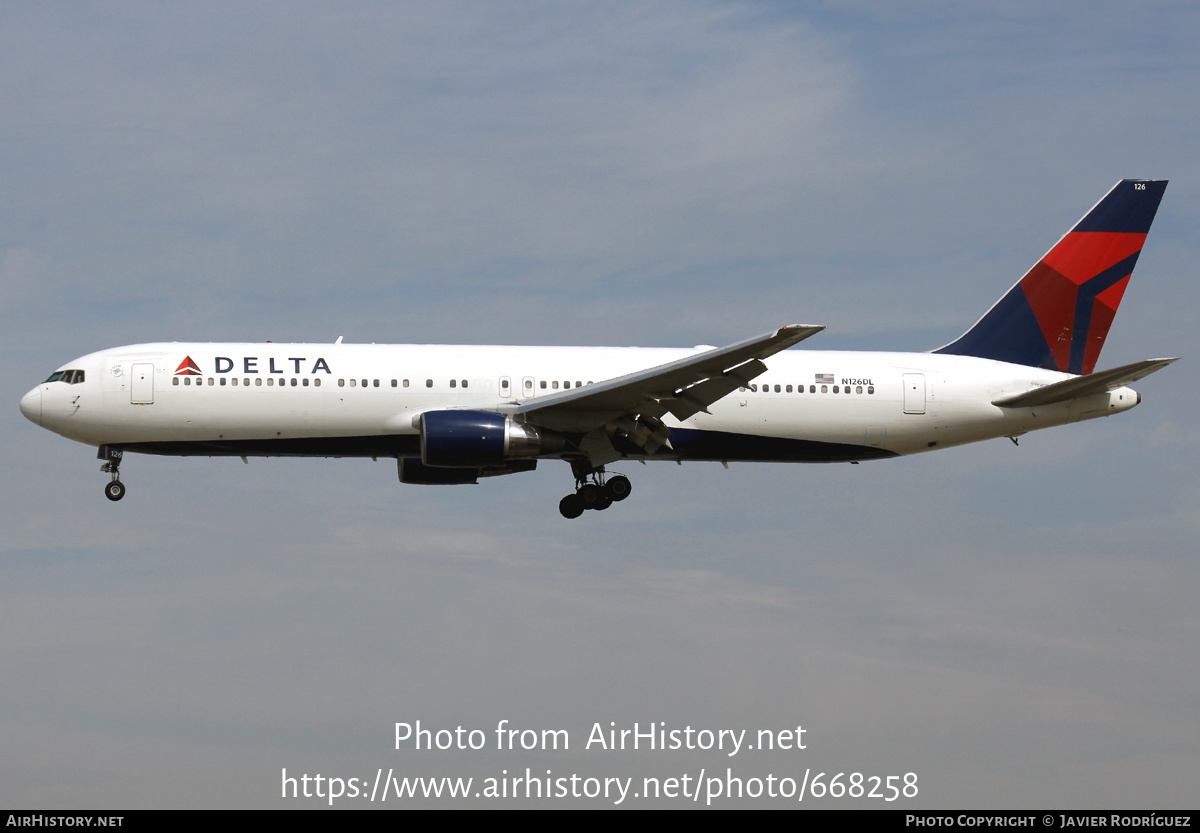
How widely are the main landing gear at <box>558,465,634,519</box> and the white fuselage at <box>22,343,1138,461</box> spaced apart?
1.05m

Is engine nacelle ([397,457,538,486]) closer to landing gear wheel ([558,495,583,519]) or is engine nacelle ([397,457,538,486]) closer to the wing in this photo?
landing gear wheel ([558,495,583,519])

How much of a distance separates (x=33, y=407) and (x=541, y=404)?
12451mm

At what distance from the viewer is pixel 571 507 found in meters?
31.3

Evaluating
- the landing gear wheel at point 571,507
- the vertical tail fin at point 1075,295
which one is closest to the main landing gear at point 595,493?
the landing gear wheel at point 571,507

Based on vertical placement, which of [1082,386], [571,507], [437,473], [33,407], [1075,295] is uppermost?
[1075,295]

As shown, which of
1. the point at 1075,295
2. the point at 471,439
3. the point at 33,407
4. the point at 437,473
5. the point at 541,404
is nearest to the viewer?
the point at 471,439

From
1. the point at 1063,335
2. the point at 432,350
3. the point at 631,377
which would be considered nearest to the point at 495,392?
the point at 432,350

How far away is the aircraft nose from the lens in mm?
29998

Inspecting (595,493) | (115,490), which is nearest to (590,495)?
(595,493)

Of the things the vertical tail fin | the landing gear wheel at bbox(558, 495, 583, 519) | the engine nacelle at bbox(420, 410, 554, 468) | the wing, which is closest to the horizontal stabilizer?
the vertical tail fin

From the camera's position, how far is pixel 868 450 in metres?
31.8

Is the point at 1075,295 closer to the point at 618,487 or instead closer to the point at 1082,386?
the point at 1082,386

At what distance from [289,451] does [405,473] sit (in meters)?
3.17

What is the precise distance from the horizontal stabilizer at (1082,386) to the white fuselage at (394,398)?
0.26m
